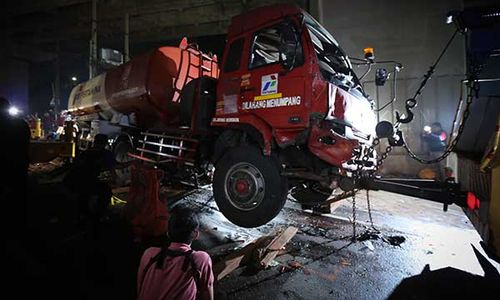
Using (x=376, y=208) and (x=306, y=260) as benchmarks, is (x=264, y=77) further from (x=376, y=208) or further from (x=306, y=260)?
(x=376, y=208)

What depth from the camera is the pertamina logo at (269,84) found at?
12.0 ft

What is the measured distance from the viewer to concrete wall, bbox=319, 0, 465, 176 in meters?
11.5

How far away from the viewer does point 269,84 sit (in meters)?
3.72

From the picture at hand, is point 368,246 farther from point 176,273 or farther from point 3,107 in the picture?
point 3,107

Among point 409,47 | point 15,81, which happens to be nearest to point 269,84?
point 409,47

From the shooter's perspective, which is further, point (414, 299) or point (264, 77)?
point (264, 77)

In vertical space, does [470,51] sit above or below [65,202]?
above

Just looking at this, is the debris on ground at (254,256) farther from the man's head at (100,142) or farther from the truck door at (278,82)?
the man's head at (100,142)

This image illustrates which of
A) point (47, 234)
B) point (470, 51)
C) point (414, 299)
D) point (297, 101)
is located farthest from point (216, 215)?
point (470, 51)

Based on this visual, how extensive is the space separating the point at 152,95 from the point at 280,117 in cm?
329

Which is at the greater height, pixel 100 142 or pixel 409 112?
pixel 409 112

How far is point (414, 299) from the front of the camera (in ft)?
9.45

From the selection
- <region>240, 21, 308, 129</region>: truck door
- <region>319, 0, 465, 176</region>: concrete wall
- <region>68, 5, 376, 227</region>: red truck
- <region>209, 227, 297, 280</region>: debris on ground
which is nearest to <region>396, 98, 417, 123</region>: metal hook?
<region>68, 5, 376, 227</region>: red truck

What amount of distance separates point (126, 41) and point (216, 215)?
9809 millimetres
